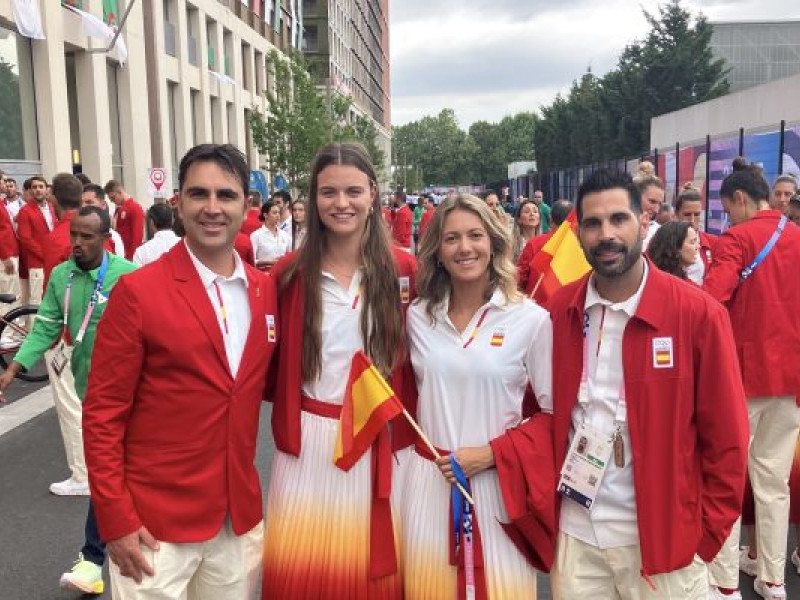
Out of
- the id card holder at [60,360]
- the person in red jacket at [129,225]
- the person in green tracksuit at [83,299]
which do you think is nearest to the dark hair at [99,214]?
the person in green tracksuit at [83,299]

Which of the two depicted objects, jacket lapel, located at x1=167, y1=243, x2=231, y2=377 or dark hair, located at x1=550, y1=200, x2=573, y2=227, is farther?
dark hair, located at x1=550, y1=200, x2=573, y2=227

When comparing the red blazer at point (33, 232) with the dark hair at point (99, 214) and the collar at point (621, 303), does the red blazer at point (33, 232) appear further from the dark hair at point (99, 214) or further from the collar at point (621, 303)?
the collar at point (621, 303)

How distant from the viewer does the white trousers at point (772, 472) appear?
392 centimetres

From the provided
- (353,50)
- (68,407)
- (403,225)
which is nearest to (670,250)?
(68,407)

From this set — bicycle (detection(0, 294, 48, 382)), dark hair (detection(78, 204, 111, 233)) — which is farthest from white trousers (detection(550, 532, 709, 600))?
bicycle (detection(0, 294, 48, 382))

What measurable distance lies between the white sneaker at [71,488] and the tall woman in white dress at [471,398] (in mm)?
3516

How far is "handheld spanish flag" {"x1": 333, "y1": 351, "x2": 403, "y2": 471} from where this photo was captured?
2633 mm

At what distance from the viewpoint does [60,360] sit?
16.3 feet

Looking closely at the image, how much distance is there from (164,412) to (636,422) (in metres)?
1.51

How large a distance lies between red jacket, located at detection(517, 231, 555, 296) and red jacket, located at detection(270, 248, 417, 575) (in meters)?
3.33

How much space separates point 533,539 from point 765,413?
6.73ft

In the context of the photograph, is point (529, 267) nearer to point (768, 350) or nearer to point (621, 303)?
point (768, 350)

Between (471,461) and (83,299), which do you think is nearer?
(471,461)

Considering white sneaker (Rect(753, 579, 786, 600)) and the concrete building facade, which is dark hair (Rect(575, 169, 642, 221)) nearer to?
white sneaker (Rect(753, 579, 786, 600))
